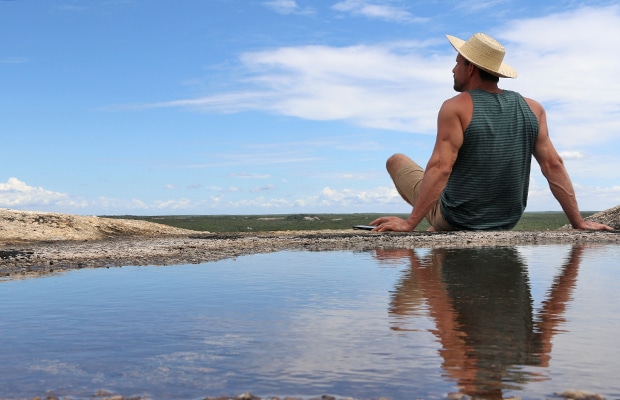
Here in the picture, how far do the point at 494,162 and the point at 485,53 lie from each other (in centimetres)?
105

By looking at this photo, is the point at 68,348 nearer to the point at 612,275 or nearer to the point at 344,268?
the point at 344,268

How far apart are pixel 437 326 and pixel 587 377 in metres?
0.67

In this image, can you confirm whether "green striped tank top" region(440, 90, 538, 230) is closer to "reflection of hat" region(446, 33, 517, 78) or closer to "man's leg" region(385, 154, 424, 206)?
"reflection of hat" region(446, 33, 517, 78)

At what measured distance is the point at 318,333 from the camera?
2277 mm

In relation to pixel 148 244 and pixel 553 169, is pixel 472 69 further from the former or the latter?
pixel 148 244

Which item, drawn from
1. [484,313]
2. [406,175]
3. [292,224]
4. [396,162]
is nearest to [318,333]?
[484,313]

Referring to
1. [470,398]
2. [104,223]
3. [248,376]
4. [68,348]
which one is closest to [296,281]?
[68,348]

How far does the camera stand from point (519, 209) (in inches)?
279

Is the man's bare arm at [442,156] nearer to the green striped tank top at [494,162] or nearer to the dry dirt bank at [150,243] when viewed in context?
the green striped tank top at [494,162]

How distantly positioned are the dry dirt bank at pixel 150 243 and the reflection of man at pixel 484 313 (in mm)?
1566

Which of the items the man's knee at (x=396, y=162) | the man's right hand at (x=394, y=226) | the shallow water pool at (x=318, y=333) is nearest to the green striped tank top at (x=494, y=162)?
the man's right hand at (x=394, y=226)

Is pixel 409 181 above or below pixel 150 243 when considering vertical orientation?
above

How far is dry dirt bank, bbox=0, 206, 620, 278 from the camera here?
5.13m

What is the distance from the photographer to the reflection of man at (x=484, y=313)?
70.1 inches
